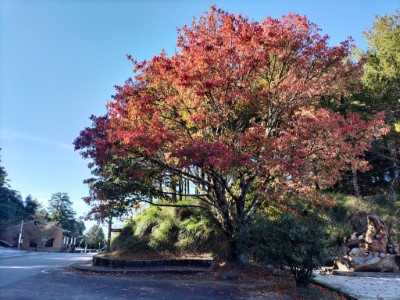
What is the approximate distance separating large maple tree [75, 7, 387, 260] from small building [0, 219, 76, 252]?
43600 millimetres

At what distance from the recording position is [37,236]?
48250mm

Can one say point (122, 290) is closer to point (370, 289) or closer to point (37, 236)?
point (370, 289)

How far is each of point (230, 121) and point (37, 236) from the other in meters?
47.8

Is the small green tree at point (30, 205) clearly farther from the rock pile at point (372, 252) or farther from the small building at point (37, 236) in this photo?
the rock pile at point (372, 252)

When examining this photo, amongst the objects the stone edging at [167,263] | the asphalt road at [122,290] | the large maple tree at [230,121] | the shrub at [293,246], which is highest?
the large maple tree at [230,121]

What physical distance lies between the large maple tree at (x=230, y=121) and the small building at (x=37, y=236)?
43600mm

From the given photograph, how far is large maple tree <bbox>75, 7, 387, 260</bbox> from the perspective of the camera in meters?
9.84

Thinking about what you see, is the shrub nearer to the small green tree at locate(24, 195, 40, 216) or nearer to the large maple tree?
the large maple tree

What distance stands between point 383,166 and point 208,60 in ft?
63.4

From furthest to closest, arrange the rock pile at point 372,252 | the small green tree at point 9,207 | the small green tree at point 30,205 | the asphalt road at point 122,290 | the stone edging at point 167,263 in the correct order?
the small green tree at point 30,205, the small green tree at point 9,207, the rock pile at point 372,252, the stone edging at point 167,263, the asphalt road at point 122,290

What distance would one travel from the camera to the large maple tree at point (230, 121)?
9.84 m

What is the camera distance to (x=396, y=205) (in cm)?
1611

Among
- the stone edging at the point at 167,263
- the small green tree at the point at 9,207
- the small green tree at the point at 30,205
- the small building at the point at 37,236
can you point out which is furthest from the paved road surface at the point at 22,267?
the small green tree at the point at 30,205

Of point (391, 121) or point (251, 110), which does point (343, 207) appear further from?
point (251, 110)
